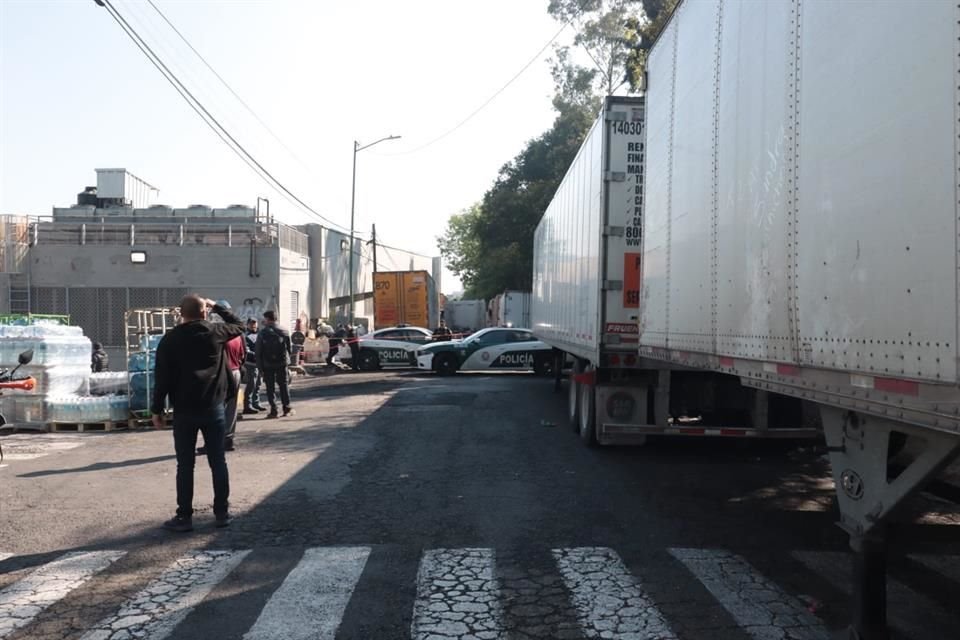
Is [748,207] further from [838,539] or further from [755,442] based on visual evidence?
[755,442]

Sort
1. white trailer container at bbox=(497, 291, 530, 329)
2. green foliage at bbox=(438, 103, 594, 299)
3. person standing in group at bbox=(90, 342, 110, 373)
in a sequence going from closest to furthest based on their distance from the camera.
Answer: person standing in group at bbox=(90, 342, 110, 373) → white trailer container at bbox=(497, 291, 530, 329) → green foliage at bbox=(438, 103, 594, 299)

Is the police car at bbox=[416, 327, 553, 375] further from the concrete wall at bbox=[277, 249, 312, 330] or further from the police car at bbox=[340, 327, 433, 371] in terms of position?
the concrete wall at bbox=[277, 249, 312, 330]

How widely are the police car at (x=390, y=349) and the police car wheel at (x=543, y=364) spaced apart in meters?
4.36

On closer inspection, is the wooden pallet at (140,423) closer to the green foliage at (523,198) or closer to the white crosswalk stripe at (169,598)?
the white crosswalk stripe at (169,598)

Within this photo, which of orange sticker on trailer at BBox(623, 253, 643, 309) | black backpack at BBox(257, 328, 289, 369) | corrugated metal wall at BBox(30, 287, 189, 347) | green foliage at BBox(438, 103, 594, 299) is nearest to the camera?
orange sticker on trailer at BBox(623, 253, 643, 309)

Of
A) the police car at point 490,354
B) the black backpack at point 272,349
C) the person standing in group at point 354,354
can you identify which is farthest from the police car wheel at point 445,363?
the black backpack at point 272,349

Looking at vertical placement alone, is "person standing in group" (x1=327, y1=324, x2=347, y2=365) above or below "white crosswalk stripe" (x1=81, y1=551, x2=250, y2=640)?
above

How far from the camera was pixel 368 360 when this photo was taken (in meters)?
26.0

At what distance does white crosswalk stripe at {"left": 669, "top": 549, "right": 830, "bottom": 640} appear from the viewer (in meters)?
4.41

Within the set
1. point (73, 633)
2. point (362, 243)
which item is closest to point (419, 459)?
point (73, 633)

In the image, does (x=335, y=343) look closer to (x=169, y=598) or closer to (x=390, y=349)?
(x=390, y=349)

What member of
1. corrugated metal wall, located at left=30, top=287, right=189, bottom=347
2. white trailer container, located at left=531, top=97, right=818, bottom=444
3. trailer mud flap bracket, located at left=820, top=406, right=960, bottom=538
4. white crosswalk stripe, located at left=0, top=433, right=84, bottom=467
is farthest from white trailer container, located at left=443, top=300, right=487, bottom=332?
trailer mud flap bracket, located at left=820, top=406, right=960, bottom=538

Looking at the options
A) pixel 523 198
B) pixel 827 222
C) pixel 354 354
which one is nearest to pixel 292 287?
pixel 354 354

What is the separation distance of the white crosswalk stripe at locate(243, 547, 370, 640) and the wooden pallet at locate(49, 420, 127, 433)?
8.05 meters
